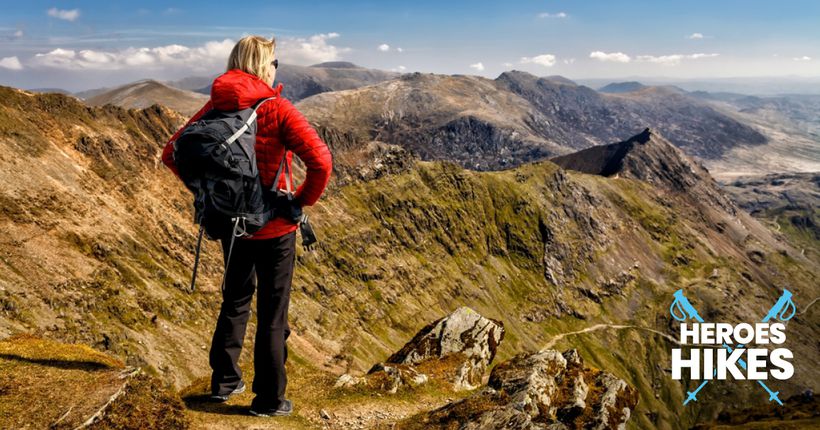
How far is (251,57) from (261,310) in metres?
5.94

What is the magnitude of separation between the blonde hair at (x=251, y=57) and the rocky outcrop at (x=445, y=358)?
37.6 ft

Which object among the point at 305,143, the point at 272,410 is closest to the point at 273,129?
the point at 305,143

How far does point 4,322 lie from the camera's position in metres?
43.2

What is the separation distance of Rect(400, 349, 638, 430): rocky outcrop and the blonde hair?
10898 mm

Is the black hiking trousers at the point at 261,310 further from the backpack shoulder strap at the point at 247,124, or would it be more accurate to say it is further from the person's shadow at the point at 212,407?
the backpack shoulder strap at the point at 247,124

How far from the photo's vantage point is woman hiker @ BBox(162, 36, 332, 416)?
9820 millimetres

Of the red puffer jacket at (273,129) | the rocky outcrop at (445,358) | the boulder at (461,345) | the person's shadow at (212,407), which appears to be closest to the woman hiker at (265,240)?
the red puffer jacket at (273,129)

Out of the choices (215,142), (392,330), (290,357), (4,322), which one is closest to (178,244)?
(290,357)

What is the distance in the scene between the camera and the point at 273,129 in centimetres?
988

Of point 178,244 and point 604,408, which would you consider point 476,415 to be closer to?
point 604,408

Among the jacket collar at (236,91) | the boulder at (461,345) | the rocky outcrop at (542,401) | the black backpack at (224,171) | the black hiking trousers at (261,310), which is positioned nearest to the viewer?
the black backpack at (224,171)

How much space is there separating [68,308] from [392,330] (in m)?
111

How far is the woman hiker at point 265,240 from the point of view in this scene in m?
9.82

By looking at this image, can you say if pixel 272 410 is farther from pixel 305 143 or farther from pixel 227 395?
pixel 305 143
